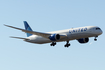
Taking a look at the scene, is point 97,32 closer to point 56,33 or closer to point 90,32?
point 90,32

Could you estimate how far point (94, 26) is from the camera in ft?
259

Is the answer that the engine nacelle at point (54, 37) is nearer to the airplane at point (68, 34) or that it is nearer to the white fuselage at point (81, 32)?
the airplane at point (68, 34)

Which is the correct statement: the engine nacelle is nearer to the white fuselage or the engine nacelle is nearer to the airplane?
the airplane

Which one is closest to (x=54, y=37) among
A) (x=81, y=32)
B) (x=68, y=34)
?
(x=68, y=34)

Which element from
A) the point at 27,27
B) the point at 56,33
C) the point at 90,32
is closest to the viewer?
the point at 90,32

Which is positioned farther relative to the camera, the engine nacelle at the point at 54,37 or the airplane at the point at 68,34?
the engine nacelle at the point at 54,37

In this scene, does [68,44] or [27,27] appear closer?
[68,44]

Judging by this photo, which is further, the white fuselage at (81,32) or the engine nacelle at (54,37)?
the engine nacelle at (54,37)

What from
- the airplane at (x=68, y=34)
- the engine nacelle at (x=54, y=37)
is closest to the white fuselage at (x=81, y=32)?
the airplane at (x=68, y=34)

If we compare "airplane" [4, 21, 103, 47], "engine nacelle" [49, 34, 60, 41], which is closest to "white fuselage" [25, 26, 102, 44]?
"airplane" [4, 21, 103, 47]

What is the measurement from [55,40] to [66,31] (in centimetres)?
427

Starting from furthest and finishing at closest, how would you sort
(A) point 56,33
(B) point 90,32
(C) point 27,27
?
(C) point 27,27 → (A) point 56,33 → (B) point 90,32

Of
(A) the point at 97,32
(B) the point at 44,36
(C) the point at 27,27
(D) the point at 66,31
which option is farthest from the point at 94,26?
(C) the point at 27,27

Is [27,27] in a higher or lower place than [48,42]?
higher
